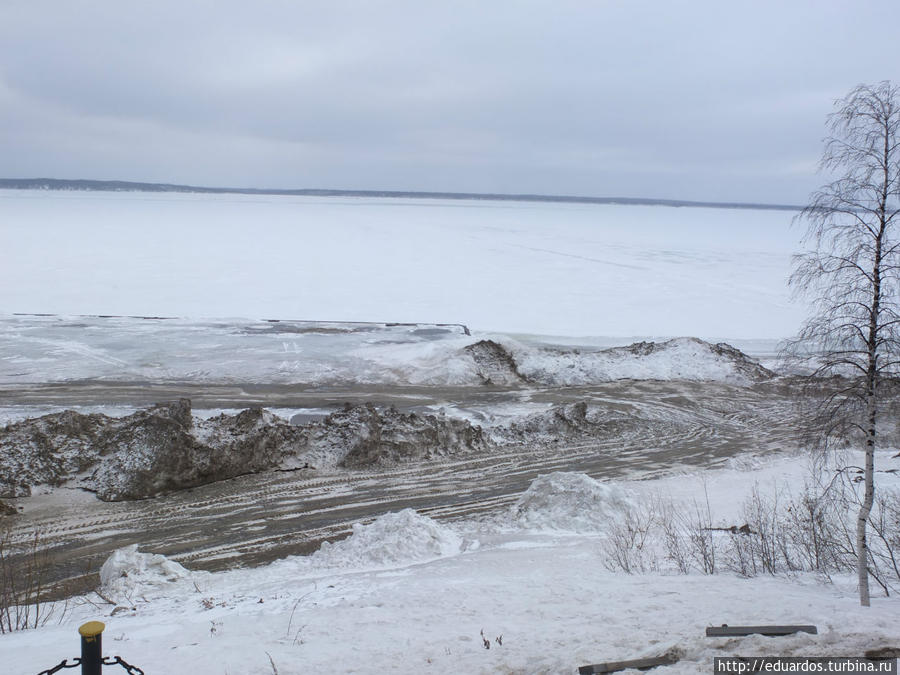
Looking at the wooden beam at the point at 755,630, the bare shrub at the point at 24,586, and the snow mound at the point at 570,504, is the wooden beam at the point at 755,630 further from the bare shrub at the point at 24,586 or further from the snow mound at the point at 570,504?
the bare shrub at the point at 24,586

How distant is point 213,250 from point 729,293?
27.3 metres

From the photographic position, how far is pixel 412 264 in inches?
1407

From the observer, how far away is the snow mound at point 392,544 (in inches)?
325

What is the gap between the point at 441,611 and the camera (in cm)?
642

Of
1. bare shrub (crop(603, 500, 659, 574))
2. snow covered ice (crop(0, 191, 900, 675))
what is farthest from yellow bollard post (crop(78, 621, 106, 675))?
bare shrub (crop(603, 500, 659, 574))

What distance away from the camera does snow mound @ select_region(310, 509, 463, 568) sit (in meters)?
8.25

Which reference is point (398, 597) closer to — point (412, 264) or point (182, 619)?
point (182, 619)

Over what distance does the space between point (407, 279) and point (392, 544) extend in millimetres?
23221

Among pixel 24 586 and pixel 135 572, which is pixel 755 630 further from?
pixel 24 586

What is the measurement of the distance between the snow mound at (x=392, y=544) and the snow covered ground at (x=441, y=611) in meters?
0.02

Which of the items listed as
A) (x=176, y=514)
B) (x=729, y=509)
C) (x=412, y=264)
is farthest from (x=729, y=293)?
(x=176, y=514)

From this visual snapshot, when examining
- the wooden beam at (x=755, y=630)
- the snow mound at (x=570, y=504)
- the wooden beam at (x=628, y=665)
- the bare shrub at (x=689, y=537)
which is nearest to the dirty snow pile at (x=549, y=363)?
the snow mound at (x=570, y=504)

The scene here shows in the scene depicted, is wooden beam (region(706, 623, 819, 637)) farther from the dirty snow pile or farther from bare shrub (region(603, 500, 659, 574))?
the dirty snow pile

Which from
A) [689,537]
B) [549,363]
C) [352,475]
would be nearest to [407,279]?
[549,363]
